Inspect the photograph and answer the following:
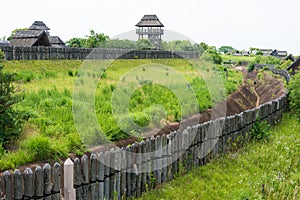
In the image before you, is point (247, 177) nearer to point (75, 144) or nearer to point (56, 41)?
point (75, 144)

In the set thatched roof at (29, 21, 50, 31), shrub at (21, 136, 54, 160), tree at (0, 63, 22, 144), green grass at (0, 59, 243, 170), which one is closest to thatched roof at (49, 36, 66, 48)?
thatched roof at (29, 21, 50, 31)

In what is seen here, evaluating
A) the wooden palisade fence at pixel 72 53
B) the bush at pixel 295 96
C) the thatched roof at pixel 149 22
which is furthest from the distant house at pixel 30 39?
the thatched roof at pixel 149 22

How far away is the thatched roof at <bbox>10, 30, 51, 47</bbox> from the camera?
27094mm

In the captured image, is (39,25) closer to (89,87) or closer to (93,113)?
(89,87)

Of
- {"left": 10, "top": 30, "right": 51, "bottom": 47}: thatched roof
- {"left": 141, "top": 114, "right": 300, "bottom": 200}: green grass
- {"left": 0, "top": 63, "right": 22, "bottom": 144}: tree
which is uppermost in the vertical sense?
{"left": 10, "top": 30, "right": 51, "bottom": 47}: thatched roof

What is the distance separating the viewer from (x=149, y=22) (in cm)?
4744

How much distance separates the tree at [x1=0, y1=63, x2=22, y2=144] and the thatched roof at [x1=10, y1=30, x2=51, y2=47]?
1948 centimetres

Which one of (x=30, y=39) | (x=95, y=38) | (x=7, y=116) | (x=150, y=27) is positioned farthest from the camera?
(x=150, y=27)

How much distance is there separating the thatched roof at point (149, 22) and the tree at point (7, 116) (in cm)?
3932

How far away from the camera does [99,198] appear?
664cm

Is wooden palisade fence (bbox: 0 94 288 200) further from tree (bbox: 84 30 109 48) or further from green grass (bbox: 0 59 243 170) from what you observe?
tree (bbox: 84 30 109 48)

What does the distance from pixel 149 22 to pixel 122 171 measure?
42.0 m

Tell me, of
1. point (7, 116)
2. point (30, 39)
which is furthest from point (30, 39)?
point (7, 116)

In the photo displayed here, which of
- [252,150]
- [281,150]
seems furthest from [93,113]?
[281,150]
